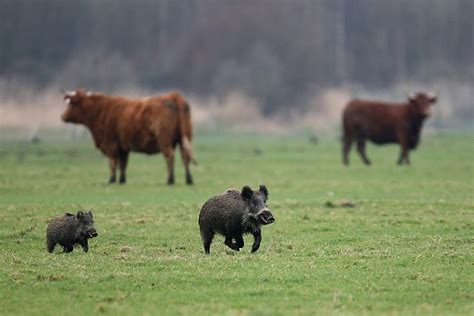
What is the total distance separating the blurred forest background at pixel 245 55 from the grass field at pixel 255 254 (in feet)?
78.4

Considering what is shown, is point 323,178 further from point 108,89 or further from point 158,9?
point 158,9

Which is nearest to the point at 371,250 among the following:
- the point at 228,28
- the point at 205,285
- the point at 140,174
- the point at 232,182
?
the point at 205,285

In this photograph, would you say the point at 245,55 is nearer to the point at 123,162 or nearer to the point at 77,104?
the point at 77,104

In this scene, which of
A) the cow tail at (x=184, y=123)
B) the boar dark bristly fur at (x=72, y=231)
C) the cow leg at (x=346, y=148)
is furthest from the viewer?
the cow leg at (x=346, y=148)

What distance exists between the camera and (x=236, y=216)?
12867mm

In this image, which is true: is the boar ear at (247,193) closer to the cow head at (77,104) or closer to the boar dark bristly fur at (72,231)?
the boar dark bristly fur at (72,231)

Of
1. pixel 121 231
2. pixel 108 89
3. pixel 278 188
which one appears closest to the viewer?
pixel 121 231

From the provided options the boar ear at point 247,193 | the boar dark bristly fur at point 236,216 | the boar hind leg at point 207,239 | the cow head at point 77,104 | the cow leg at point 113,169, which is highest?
the cow head at point 77,104

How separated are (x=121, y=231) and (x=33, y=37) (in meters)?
45.4

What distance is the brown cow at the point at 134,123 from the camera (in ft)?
84.1

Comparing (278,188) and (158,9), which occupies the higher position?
(158,9)

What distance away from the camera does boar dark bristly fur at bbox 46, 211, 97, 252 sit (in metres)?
13.3

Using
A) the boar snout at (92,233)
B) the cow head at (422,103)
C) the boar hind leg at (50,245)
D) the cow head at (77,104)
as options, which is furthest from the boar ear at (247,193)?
the cow head at (422,103)

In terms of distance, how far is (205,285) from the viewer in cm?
1084
